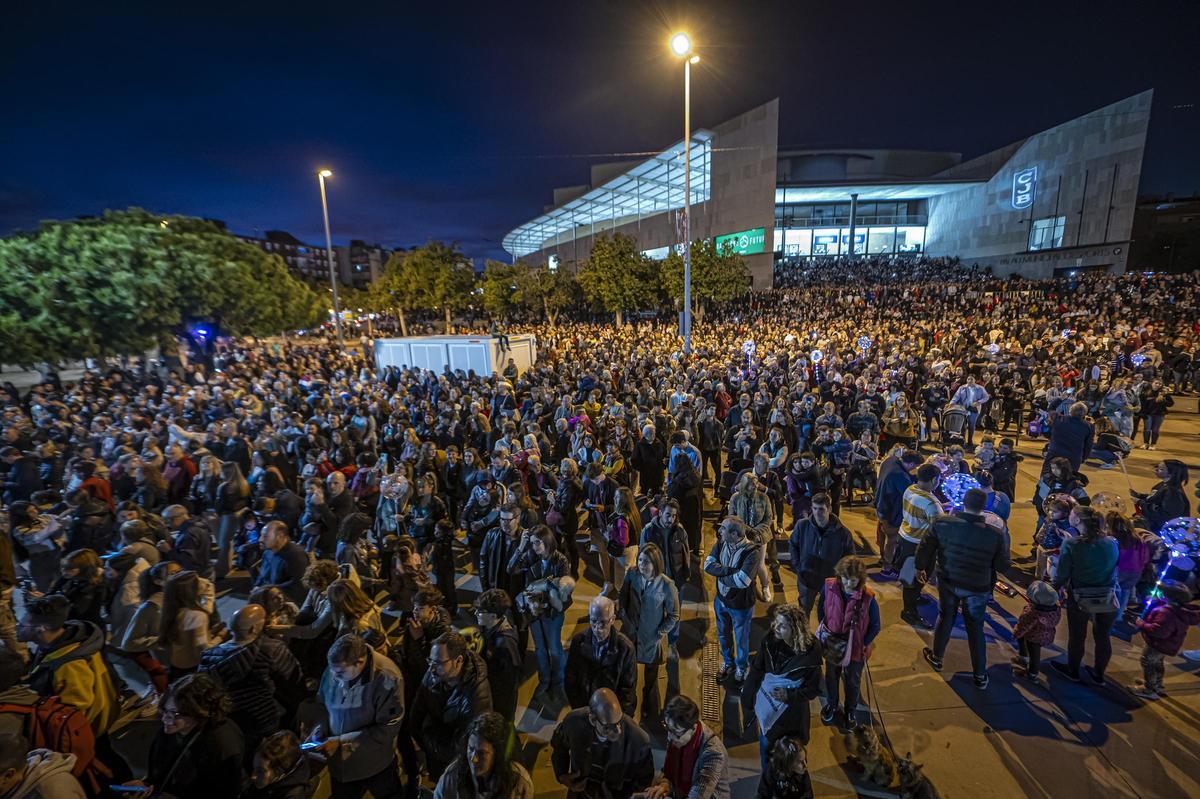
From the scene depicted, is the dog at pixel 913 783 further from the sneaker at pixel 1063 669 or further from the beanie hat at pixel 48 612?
the beanie hat at pixel 48 612

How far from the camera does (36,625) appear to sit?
2.96m

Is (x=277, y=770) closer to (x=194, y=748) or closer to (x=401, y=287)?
(x=194, y=748)

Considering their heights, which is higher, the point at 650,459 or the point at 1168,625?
the point at 650,459

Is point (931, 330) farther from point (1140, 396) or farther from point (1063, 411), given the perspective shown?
point (1063, 411)

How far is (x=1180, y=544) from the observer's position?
4262 millimetres

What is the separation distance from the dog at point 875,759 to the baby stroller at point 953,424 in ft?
27.8

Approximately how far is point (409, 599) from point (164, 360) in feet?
93.3

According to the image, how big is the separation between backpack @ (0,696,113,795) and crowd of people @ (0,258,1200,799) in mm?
12

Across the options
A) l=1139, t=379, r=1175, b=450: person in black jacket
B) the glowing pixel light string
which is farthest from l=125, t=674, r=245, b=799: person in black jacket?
l=1139, t=379, r=1175, b=450: person in black jacket

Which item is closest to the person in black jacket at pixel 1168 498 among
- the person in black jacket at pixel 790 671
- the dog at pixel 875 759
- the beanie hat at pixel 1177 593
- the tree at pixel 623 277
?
the beanie hat at pixel 1177 593

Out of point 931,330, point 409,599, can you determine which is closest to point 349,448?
point 409,599

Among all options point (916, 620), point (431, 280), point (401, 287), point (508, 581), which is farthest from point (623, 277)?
point (508, 581)

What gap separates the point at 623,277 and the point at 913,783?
3249cm

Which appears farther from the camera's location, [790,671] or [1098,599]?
[1098,599]
